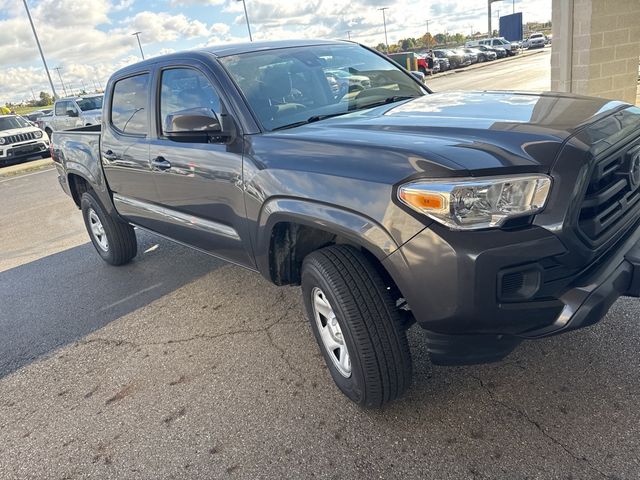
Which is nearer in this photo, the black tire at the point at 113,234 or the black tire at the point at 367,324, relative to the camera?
the black tire at the point at 367,324

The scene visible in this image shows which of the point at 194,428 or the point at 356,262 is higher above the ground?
the point at 356,262

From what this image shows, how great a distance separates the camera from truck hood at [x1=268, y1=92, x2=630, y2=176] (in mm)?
2143

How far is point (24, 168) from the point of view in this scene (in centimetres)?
1562

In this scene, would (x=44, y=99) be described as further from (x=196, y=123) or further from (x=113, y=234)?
(x=196, y=123)

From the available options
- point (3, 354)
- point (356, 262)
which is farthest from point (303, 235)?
point (3, 354)

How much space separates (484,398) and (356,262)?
38.1 inches

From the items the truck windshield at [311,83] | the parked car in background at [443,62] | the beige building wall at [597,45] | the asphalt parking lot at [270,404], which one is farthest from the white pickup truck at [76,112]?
the parked car in background at [443,62]

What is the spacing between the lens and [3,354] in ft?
13.0

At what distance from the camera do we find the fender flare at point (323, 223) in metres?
2.28

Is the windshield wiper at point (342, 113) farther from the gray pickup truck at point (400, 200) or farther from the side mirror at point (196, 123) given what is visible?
the side mirror at point (196, 123)

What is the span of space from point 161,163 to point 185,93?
1.70ft

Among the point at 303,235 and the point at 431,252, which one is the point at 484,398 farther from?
the point at 303,235

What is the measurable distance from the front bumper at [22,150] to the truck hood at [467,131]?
16.0 metres

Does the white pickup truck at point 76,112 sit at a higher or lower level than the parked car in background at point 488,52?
higher
